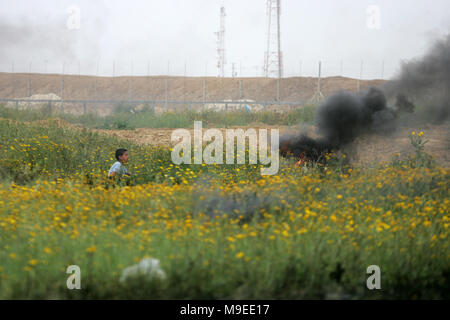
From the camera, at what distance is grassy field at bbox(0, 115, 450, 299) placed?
14.1ft

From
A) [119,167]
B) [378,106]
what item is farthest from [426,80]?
[119,167]

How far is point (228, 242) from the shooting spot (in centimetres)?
482

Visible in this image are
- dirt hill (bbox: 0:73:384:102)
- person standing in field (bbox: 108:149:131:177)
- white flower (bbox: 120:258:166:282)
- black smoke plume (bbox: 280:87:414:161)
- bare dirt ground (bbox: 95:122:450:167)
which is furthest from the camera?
dirt hill (bbox: 0:73:384:102)

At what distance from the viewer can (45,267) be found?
174 inches

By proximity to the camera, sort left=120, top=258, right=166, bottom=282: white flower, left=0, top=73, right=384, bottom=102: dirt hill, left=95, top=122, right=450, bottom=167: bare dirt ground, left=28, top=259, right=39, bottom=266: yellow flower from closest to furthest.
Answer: left=28, top=259, right=39, bottom=266: yellow flower < left=120, top=258, right=166, bottom=282: white flower < left=95, top=122, right=450, bottom=167: bare dirt ground < left=0, top=73, right=384, bottom=102: dirt hill

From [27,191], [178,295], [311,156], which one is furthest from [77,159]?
[178,295]

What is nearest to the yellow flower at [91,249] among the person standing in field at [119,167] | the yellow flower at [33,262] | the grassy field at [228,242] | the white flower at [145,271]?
the grassy field at [228,242]

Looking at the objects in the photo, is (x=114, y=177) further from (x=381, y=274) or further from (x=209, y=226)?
(x=381, y=274)

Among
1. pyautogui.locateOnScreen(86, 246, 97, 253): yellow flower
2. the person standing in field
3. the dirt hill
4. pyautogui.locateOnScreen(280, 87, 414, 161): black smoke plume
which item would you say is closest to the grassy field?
pyautogui.locateOnScreen(86, 246, 97, 253): yellow flower

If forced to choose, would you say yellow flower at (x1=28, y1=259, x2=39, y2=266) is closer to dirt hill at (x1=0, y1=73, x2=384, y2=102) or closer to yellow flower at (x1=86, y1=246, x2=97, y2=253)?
yellow flower at (x1=86, y1=246, x2=97, y2=253)

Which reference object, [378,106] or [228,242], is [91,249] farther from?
[378,106]

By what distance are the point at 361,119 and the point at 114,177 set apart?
25.3 feet

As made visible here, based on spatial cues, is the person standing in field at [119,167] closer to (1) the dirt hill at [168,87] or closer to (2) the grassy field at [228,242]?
(2) the grassy field at [228,242]

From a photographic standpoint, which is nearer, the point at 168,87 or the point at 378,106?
the point at 378,106
